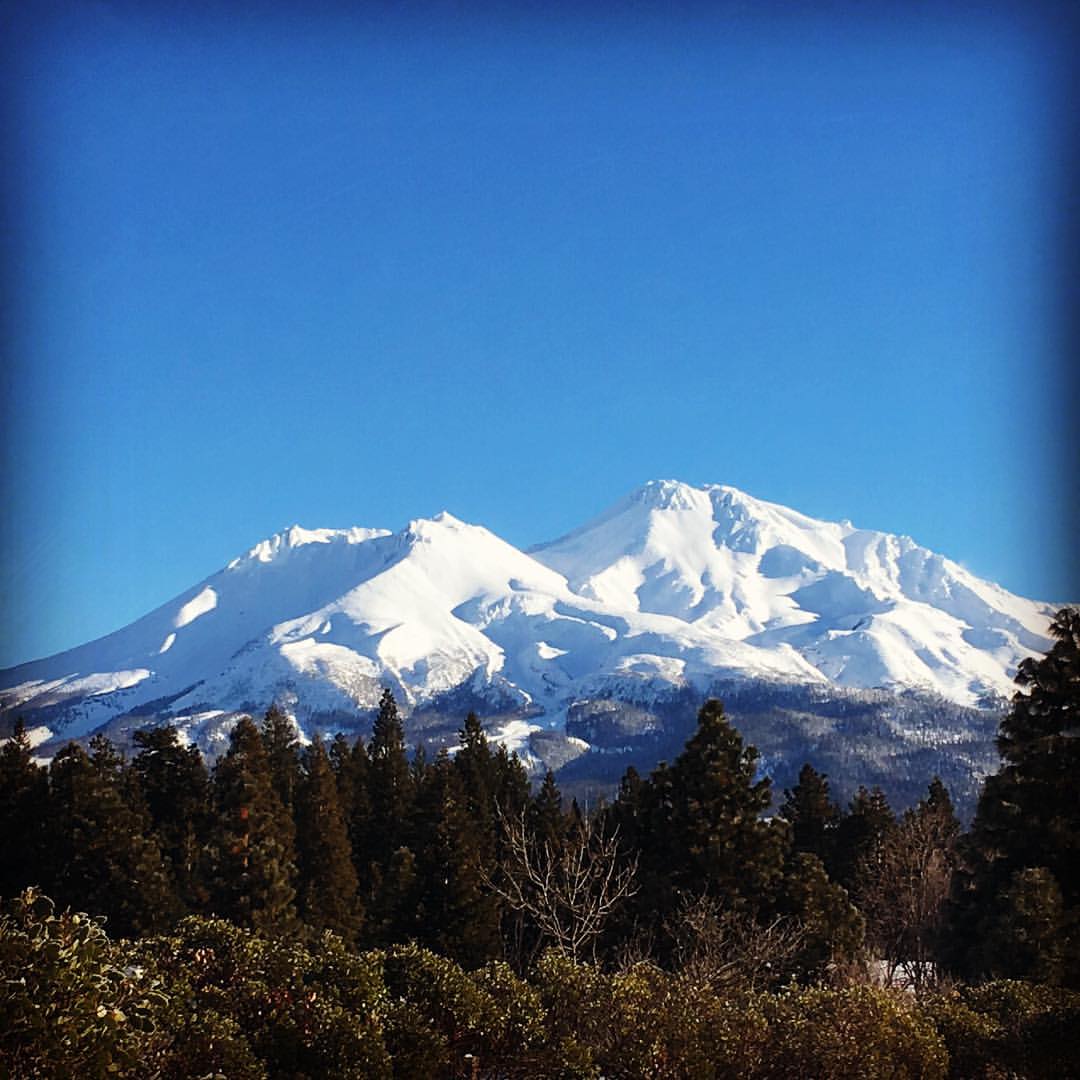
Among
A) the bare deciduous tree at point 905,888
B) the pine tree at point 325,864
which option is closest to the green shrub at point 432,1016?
the bare deciduous tree at point 905,888

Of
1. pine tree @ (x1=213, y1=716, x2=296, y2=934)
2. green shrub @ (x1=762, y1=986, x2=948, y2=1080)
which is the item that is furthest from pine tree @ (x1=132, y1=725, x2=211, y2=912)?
green shrub @ (x1=762, y1=986, x2=948, y2=1080)

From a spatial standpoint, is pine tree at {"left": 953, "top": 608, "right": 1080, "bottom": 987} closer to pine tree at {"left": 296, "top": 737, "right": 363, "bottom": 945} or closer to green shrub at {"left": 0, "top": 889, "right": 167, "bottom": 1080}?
pine tree at {"left": 296, "top": 737, "right": 363, "bottom": 945}

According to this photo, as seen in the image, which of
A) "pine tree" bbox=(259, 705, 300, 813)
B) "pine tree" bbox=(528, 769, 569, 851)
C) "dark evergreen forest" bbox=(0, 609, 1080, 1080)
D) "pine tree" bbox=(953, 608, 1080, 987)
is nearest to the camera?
"dark evergreen forest" bbox=(0, 609, 1080, 1080)

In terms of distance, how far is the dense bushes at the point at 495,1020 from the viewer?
21.6 ft

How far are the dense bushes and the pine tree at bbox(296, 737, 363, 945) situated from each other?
1458cm

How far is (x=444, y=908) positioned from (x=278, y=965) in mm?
12384

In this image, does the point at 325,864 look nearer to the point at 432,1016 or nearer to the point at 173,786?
the point at 173,786

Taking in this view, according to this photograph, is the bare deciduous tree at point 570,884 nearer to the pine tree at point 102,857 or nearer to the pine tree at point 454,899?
the pine tree at point 454,899

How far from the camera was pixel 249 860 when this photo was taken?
19.9 m

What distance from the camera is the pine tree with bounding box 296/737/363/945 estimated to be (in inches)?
933

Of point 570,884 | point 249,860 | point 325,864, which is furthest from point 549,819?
point 249,860

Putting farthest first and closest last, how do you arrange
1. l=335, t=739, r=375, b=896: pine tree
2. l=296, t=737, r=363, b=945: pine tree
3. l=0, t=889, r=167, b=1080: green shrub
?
l=335, t=739, r=375, b=896: pine tree → l=296, t=737, r=363, b=945: pine tree → l=0, t=889, r=167, b=1080: green shrub

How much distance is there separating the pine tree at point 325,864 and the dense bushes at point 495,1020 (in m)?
14.6

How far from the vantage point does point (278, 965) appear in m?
7.93
